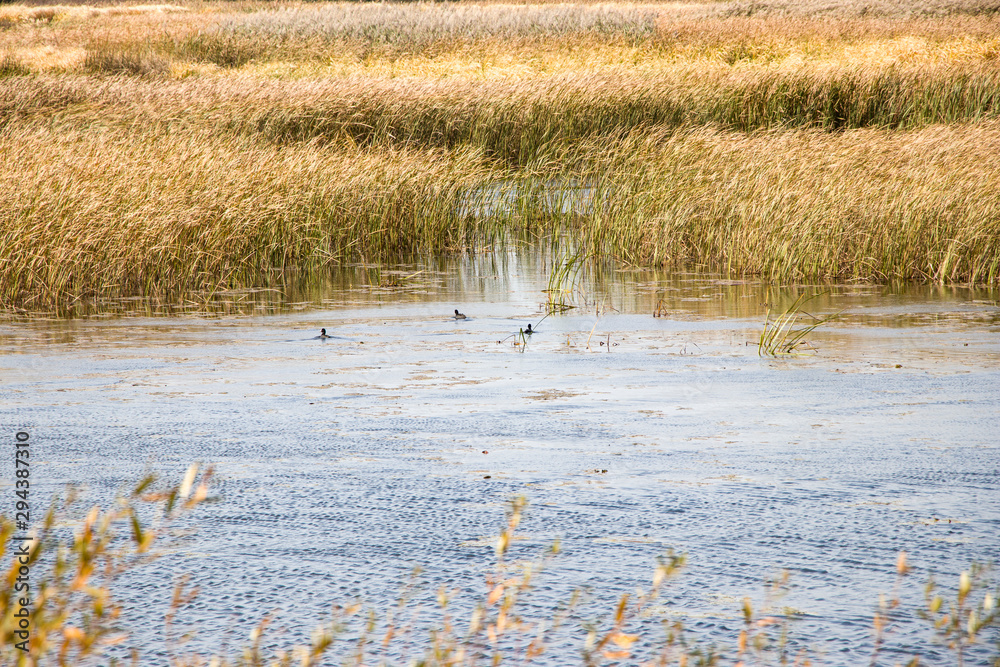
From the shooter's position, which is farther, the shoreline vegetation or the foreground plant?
the shoreline vegetation

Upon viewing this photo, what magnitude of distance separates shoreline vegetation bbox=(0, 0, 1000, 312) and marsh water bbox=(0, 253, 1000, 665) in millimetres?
981

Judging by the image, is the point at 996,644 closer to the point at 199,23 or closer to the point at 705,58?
the point at 705,58

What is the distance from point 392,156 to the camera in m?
12.5

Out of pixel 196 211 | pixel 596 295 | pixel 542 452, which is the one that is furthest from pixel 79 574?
pixel 196 211

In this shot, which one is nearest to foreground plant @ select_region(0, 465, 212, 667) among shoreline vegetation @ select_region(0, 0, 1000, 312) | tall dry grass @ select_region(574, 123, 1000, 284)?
shoreline vegetation @ select_region(0, 0, 1000, 312)

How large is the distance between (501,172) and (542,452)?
8.80m

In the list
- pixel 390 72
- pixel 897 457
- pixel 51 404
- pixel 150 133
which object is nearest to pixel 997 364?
pixel 897 457

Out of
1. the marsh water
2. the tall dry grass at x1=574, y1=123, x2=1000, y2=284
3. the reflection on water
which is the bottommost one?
the marsh water

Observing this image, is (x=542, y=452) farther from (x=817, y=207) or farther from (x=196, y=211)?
(x=817, y=207)

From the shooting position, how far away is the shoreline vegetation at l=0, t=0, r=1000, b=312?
9.52m

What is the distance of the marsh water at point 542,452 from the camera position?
3.38 m

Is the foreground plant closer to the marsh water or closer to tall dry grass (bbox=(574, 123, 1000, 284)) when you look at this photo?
the marsh water

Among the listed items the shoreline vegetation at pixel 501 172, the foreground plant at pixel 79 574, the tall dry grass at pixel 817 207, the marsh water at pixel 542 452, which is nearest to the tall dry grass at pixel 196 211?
the shoreline vegetation at pixel 501 172

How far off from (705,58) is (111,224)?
16355 mm
